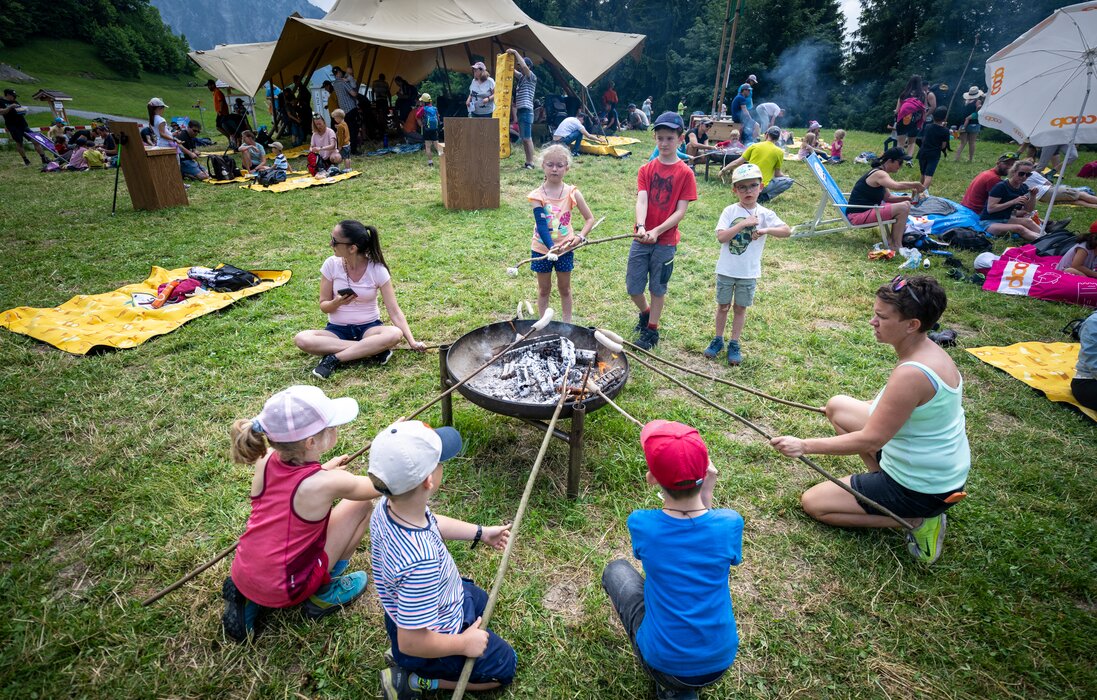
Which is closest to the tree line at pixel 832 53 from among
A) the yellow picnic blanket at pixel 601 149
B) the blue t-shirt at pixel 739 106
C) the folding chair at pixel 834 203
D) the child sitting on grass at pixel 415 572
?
the blue t-shirt at pixel 739 106

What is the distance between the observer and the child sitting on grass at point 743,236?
Result: 4.44 m

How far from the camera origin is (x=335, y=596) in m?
2.60

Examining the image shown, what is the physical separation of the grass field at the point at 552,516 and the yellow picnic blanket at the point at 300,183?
17.7ft

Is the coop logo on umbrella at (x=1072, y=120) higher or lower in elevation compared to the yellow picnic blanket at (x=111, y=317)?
higher

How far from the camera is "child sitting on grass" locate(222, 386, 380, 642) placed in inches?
84.9

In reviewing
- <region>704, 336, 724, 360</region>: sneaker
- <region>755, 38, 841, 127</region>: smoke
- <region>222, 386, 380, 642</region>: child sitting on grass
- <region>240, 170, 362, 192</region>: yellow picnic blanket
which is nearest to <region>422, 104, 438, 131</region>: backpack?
<region>240, 170, 362, 192</region>: yellow picnic blanket

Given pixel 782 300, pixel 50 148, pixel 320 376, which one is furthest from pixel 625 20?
pixel 320 376

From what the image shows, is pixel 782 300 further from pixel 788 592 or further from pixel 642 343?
pixel 788 592

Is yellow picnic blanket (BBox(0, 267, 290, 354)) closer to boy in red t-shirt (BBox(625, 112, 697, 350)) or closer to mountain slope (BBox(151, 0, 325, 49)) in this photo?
boy in red t-shirt (BBox(625, 112, 697, 350))

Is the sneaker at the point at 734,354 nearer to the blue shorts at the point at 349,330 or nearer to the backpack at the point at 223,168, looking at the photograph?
the blue shorts at the point at 349,330

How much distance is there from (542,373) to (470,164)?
22.2 feet

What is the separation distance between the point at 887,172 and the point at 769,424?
6.12 metres

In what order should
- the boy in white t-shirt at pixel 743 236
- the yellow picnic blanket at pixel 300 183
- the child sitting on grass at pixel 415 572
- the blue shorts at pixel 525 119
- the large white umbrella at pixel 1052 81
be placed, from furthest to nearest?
the blue shorts at pixel 525 119
the yellow picnic blanket at pixel 300 183
the large white umbrella at pixel 1052 81
the boy in white t-shirt at pixel 743 236
the child sitting on grass at pixel 415 572

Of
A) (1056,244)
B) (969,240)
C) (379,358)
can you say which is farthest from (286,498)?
(969,240)
